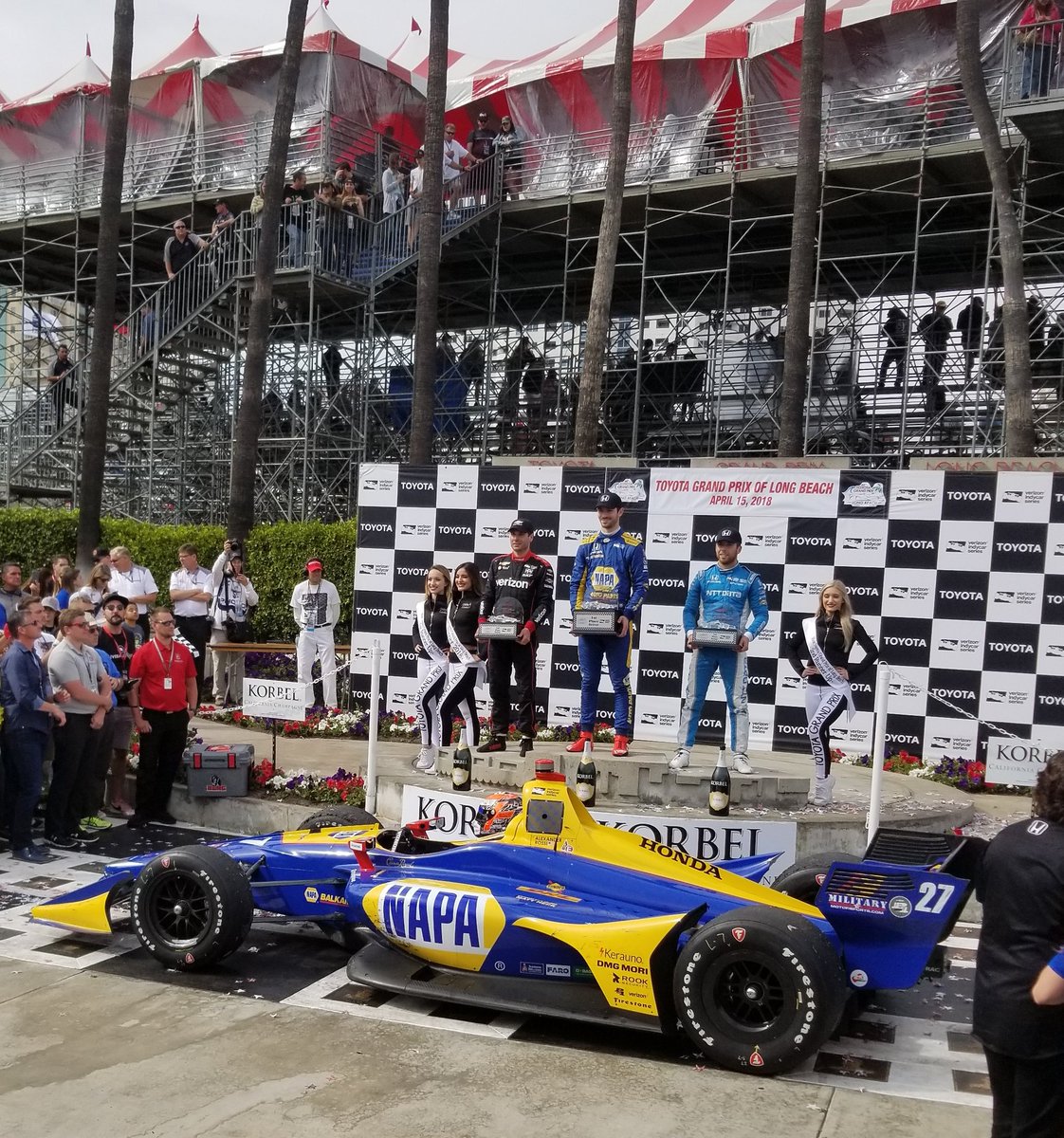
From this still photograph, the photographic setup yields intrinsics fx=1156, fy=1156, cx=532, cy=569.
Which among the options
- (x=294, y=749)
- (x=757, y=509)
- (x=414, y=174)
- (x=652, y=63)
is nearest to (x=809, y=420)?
(x=652, y=63)

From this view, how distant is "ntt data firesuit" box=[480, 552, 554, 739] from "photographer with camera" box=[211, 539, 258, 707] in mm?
4901

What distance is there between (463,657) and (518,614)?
52cm

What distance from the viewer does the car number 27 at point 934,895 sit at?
4730mm

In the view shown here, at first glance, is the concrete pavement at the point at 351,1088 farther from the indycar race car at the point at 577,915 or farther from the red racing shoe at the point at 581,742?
the red racing shoe at the point at 581,742

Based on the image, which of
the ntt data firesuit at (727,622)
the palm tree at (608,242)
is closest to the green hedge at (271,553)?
the palm tree at (608,242)

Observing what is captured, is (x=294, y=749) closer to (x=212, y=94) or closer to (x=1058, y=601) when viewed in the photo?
(x=1058, y=601)

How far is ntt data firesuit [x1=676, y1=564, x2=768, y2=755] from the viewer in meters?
8.34

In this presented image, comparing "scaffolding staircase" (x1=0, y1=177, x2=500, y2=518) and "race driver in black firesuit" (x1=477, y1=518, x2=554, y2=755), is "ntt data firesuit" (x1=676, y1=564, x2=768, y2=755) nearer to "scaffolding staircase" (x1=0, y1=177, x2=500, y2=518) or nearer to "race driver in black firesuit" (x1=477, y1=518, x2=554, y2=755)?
"race driver in black firesuit" (x1=477, y1=518, x2=554, y2=755)

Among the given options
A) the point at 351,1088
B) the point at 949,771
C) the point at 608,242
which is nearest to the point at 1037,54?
the point at 608,242

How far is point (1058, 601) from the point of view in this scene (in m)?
9.66

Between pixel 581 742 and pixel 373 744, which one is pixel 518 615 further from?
pixel 373 744

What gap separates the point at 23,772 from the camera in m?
7.84

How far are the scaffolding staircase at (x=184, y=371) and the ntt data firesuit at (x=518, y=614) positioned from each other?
12414 millimetres

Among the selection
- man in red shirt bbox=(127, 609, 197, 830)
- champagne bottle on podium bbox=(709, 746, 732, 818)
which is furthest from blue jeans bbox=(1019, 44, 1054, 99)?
man in red shirt bbox=(127, 609, 197, 830)
